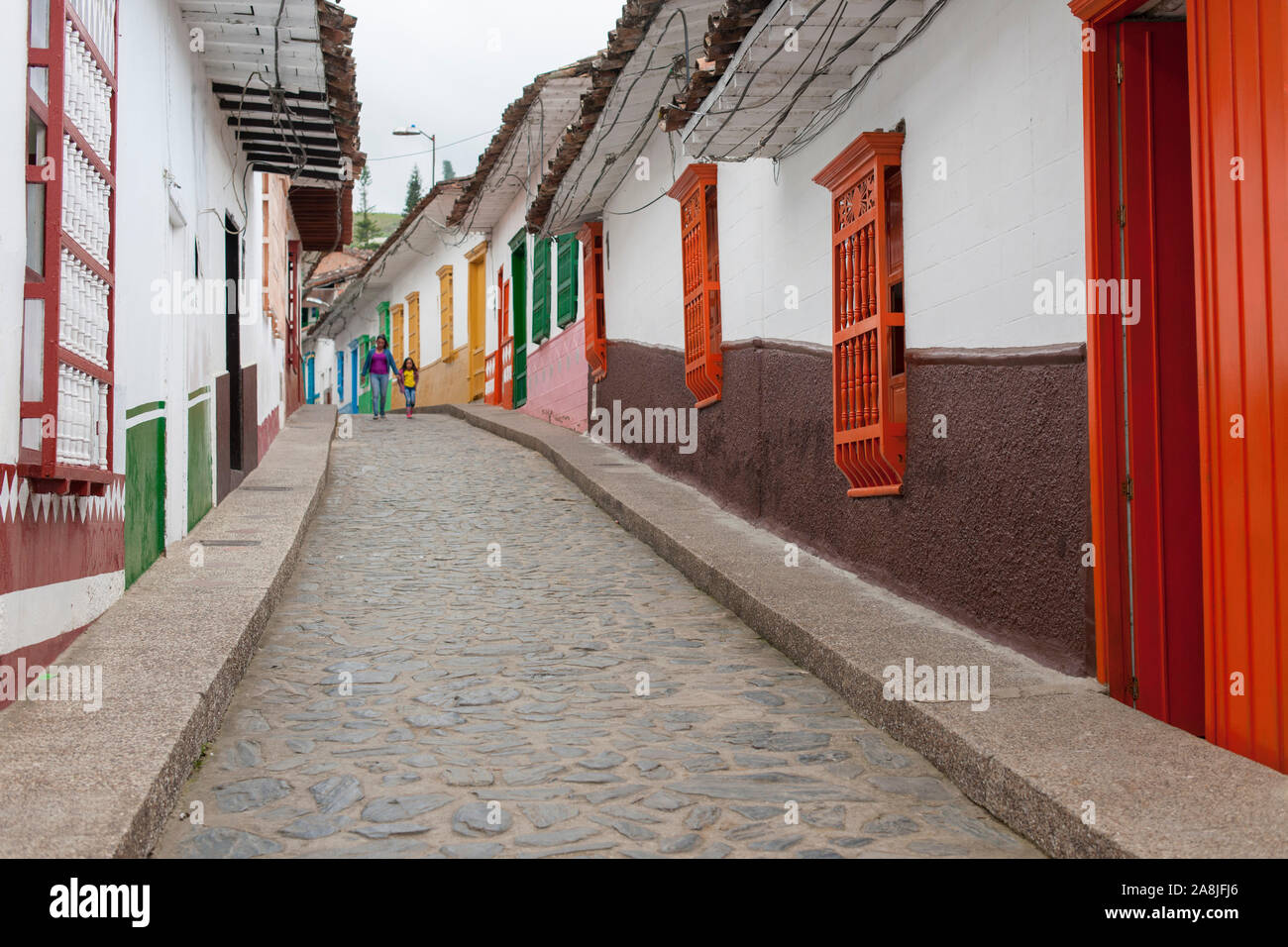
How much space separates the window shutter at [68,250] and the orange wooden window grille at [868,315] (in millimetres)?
3717

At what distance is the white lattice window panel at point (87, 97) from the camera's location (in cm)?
498

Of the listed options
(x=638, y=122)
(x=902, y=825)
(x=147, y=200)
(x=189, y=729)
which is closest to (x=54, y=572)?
(x=189, y=729)

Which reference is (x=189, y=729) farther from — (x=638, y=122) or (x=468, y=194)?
(x=468, y=194)

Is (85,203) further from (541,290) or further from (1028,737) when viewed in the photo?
(541,290)

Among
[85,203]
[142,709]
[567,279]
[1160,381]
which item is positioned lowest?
[142,709]

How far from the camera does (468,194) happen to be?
18375 millimetres

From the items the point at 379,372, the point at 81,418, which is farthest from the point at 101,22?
the point at 379,372

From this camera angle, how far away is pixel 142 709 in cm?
425

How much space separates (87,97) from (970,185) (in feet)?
12.5

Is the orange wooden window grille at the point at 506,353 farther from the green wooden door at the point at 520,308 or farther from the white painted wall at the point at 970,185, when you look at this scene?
the white painted wall at the point at 970,185

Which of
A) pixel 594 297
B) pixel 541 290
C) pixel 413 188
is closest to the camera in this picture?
pixel 594 297

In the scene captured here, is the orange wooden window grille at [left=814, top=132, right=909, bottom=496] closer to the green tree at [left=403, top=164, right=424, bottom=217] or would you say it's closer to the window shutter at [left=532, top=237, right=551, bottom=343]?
the window shutter at [left=532, top=237, right=551, bottom=343]

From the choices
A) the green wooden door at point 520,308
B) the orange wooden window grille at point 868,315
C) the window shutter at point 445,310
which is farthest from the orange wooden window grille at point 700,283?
the window shutter at point 445,310

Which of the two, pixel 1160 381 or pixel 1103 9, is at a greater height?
pixel 1103 9
